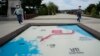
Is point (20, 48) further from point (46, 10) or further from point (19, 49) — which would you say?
point (46, 10)

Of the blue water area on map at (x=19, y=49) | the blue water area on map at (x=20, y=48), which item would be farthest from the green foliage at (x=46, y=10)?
the blue water area on map at (x=19, y=49)

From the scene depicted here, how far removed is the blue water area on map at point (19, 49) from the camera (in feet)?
28.3

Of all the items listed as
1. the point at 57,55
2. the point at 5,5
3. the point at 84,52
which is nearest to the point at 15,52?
the point at 57,55

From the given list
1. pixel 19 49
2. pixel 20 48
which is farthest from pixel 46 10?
pixel 19 49

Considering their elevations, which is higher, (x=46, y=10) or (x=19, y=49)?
(x=19, y=49)

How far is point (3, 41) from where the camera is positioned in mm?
9820

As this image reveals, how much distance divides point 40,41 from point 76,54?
277cm

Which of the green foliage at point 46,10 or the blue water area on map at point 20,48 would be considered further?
the green foliage at point 46,10

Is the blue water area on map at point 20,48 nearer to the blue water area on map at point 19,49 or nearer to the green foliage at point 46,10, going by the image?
the blue water area on map at point 19,49

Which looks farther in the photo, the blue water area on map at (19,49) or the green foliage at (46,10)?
the green foliage at (46,10)

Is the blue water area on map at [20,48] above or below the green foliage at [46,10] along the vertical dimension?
above

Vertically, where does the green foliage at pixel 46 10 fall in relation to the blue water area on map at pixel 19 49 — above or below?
below

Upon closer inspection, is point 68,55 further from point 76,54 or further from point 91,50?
point 91,50

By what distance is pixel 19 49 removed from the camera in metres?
9.36
